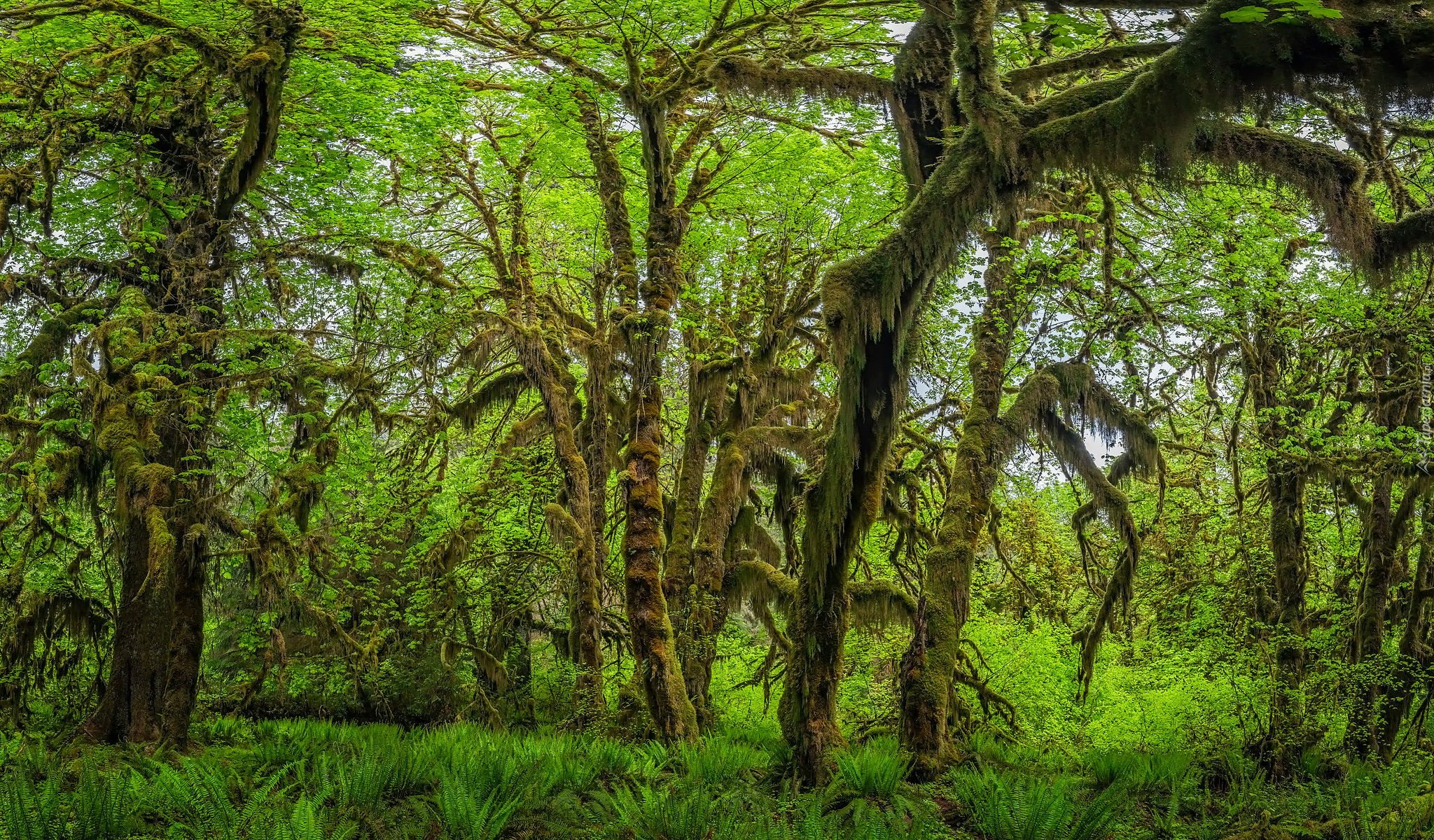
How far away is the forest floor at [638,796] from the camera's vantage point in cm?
554

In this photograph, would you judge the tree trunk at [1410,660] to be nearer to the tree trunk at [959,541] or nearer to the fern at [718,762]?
the tree trunk at [959,541]

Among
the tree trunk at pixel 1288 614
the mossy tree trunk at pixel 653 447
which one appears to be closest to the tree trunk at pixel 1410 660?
the tree trunk at pixel 1288 614

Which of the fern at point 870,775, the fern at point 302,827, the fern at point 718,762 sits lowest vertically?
the fern at point 718,762

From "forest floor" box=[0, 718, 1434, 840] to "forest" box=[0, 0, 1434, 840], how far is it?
Answer: 56 mm

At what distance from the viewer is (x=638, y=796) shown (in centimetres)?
741

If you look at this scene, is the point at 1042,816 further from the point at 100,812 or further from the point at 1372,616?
the point at 1372,616

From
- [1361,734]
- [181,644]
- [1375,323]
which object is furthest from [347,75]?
[1361,734]

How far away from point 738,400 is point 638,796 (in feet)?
21.4

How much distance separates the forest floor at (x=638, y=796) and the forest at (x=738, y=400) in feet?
0.18

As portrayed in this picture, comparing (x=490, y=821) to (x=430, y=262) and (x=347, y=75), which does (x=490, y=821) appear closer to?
(x=430, y=262)

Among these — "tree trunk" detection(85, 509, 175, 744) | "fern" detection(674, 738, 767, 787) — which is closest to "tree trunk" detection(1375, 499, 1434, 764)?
"fern" detection(674, 738, 767, 787)

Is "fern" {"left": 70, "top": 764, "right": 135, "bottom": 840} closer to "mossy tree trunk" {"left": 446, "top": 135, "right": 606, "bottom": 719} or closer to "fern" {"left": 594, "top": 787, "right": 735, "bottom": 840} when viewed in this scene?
"fern" {"left": 594, "top": 787, "right": 735, "bottom": 840}

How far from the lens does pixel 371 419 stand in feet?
36.6

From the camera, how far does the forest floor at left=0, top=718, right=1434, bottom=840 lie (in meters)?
5.54
